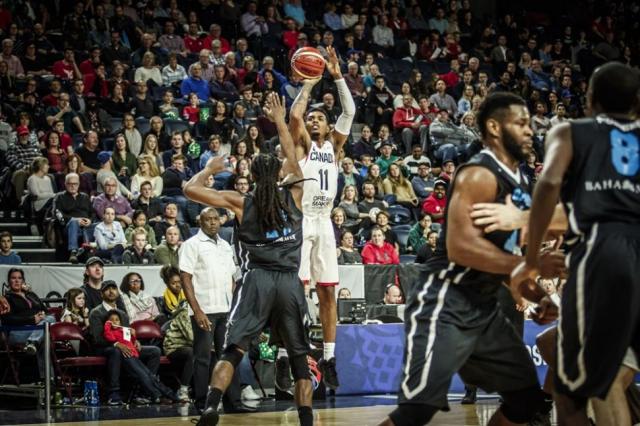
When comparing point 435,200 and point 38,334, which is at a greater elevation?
point 435,200

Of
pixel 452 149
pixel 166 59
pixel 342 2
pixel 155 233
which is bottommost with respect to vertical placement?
pixel 155 233

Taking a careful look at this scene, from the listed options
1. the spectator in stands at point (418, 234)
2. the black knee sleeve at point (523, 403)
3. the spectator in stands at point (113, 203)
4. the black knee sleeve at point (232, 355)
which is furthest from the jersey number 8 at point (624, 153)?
the spectator in stands at point (418, 234)

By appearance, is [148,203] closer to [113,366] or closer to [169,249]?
[169,249]

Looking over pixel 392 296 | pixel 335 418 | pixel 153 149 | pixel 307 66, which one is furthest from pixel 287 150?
pixel 153 149

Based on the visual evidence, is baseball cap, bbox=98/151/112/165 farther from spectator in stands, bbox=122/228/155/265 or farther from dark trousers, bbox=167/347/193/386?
dark trousers, bbox=167/347/193/386

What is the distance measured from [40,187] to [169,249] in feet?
8.21

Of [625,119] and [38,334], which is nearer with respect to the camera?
[625,119]

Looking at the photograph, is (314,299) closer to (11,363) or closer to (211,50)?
(11,363)

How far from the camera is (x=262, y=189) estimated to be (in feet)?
25.5

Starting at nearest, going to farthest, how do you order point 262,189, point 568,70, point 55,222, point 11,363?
point 262,189 < point 11,363 < point 55,222 < point 568,70

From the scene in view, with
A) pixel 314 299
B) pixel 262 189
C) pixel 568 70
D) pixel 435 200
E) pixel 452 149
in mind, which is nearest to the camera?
pixel 262 189

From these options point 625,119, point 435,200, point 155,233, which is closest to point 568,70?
point 435,200

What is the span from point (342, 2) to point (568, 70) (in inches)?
203

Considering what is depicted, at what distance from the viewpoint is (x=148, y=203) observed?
1555 cm
